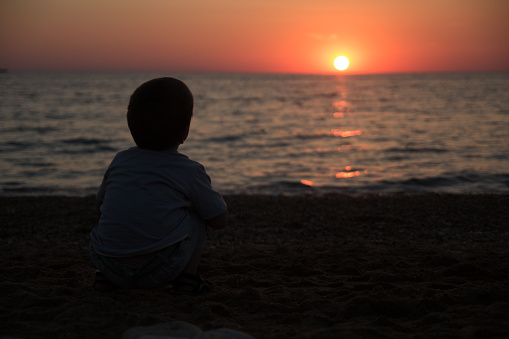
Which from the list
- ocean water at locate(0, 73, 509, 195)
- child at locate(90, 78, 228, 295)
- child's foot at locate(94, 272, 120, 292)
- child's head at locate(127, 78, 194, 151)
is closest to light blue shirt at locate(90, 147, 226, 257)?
child at locate(90, 78, 228, 295)

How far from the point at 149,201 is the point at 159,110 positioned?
520 mm

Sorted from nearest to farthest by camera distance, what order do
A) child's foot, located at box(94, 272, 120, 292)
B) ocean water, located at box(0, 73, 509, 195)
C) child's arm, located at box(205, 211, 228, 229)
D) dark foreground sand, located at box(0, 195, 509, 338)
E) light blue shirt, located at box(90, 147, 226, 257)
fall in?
dark foreground sand, located at box(0, 195, 509, 338), light blue shirt, located at box(90, 147, 226, 257), child's arm, located at box(205, 211, 228, 229), child's foot, located at box(94, 272, 120, 292), ocean water, located at box(0, 73, 509, 195)

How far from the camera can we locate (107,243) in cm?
252

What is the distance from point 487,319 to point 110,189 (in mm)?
2205

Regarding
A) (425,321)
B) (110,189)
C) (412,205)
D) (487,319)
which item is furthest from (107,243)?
(412,205)

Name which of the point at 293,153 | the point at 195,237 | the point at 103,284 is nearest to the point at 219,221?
the point at 195,237

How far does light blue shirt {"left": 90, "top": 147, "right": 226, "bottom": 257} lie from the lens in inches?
96.8

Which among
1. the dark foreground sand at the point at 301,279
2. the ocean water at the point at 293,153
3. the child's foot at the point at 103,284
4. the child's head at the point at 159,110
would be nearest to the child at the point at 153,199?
the child's head at the point at 159,110

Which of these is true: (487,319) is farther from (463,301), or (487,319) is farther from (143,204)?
(143,204)

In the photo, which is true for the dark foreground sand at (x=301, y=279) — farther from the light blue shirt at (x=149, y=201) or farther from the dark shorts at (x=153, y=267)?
the light blue shirt at (x=149, y=201)

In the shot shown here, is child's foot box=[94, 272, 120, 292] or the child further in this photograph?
child's foot box=[94, 272, 120, 292]

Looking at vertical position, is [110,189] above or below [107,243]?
above

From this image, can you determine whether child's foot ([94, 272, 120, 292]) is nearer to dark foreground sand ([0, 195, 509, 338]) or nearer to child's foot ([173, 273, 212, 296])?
dark foreground sand ([0, 195, 509, 338])

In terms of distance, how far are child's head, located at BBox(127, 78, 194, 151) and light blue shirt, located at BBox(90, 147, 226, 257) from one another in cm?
13
